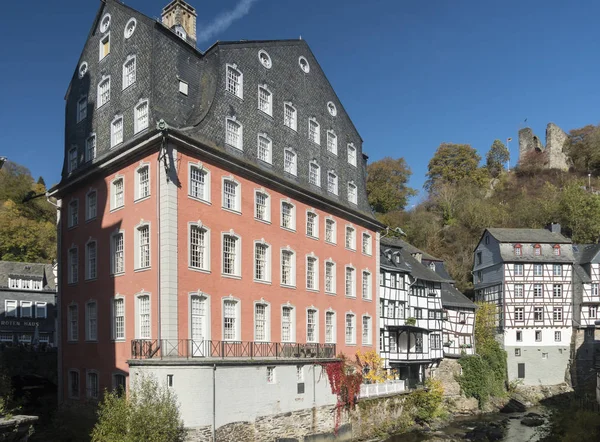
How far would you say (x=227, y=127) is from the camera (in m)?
25.8

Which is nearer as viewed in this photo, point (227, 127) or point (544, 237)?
point (227, 127)

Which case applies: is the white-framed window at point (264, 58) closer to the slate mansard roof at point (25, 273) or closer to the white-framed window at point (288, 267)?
the white-framed window at point (288, 267)

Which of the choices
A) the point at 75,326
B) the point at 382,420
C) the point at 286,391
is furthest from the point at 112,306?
the point at 382,420

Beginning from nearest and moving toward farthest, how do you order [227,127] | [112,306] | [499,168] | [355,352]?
[112,306]
[227,127]
[355,352]
[499,168]

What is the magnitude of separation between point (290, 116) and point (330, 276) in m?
9.35

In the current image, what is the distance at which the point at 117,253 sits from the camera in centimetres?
2448

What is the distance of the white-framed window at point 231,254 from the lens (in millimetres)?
24625

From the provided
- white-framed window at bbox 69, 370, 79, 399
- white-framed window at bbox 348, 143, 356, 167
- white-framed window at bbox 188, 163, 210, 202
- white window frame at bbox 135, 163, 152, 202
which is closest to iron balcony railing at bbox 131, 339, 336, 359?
white-framed window at bbox 69, 370, 79, 399

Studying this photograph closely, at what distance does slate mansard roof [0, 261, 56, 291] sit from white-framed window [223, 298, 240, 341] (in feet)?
A: 96.4

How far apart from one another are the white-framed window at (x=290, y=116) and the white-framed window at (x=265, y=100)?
1251mm

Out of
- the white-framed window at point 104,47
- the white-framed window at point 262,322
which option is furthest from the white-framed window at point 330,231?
the white-framed window at point 104,47

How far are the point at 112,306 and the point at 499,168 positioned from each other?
7628cm

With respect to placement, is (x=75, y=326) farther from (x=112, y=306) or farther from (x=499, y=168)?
(x=499, y=168)

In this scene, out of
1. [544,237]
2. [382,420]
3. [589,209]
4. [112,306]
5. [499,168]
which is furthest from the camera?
[499,168]
